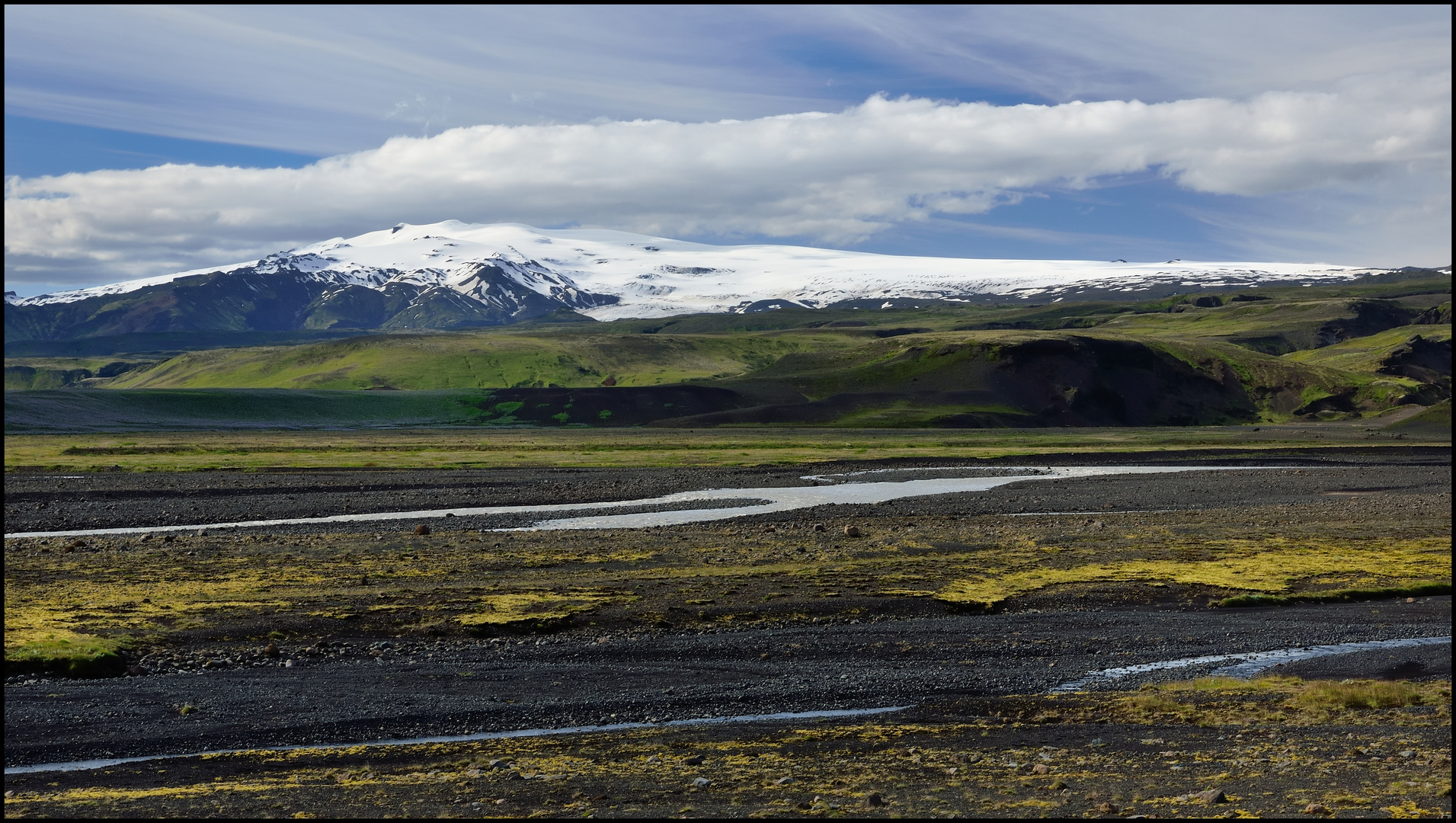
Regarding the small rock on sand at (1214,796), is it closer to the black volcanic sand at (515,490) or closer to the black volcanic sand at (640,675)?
the black volcanic sand at (640,675)

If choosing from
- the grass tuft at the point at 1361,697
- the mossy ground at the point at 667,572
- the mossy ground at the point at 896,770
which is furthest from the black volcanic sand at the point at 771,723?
the mossy ground at the point at 667,572

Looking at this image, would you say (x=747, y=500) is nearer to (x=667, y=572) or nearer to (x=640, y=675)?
(x=667, y=572)

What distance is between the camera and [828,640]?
3084 cm

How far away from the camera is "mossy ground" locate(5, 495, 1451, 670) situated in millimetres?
32812

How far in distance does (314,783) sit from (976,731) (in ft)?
41.2

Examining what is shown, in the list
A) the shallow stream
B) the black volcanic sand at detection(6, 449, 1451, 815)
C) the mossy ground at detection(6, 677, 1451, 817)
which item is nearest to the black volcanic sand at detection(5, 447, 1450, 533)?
the shallow stream

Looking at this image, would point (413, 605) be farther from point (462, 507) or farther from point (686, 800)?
point (462, 507)

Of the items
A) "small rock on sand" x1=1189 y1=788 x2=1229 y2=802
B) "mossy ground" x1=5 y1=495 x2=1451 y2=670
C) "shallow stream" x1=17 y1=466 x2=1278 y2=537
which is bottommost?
"shallow stream" x1=17 y1=466 x2=1278 y2=537

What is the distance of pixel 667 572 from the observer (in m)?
40.7

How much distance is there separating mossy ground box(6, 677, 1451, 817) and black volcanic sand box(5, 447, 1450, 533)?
34.6m

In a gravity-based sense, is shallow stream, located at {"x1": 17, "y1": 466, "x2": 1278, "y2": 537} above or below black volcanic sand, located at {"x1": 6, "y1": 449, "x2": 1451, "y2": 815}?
below

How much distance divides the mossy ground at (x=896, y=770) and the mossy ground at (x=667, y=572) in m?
11.2

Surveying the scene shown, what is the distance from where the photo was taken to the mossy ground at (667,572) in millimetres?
32812

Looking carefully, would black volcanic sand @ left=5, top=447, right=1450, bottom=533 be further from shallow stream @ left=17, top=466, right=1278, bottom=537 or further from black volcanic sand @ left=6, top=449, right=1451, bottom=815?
black volcanic sand @ left=6, top=449, right=1451, bottom=815
